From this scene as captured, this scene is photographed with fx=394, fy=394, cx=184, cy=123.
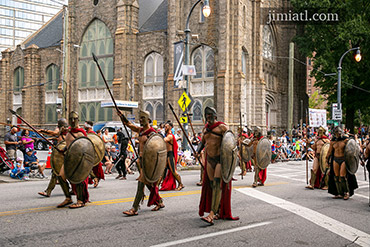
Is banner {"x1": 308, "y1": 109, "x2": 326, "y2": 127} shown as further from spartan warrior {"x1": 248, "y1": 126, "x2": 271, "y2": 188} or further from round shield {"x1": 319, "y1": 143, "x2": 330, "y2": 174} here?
round shield {"x1": 319, "y1": 143, "x2": 330, "y2": 174}

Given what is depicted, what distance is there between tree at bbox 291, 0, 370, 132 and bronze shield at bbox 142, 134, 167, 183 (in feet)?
91.2

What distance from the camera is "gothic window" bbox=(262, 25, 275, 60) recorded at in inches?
1406

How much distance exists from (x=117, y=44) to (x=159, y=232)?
3001cm

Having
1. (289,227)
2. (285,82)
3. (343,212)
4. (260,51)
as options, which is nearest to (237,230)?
(289,227)

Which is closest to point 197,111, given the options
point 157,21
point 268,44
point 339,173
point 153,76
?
point 153,76

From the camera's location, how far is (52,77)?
1619 inches

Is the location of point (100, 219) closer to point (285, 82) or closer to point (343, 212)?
point (343, 212)

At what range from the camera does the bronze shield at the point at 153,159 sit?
687 centimetres

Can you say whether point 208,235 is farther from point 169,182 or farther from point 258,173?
point 258,173

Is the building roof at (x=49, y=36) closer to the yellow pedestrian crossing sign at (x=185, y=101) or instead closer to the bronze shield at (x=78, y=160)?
the yellow pedestrian crossing sign at (x=185, y=101)

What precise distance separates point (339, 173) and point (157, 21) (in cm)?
2847

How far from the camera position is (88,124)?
11406 mm

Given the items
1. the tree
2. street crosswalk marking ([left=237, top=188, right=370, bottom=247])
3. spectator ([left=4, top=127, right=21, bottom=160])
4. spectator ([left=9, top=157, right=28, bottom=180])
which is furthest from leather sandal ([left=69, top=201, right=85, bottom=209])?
the tree

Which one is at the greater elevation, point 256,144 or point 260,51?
point 260,51
